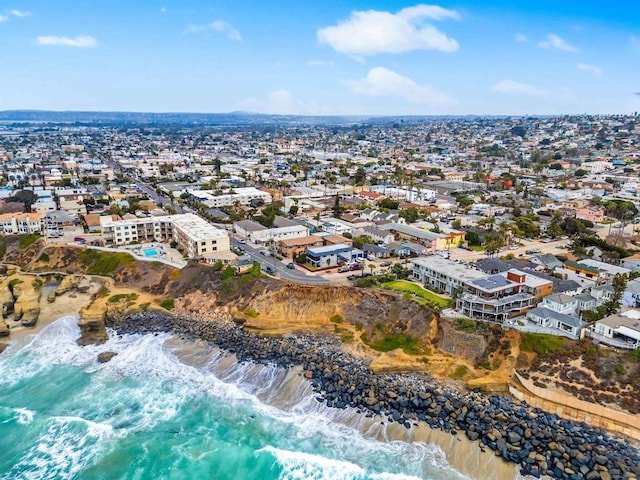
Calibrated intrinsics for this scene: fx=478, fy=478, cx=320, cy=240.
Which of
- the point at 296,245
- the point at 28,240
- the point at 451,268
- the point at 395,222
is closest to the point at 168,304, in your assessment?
the point at 296,245

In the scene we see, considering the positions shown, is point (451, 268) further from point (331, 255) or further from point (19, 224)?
point (19, 224)

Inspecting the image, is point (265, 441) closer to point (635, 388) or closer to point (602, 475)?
point (602, 475)

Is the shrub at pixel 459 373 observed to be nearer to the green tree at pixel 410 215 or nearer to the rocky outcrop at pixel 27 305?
the rocky outcrop at pixel 27 305

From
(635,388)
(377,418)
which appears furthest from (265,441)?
(635,388)

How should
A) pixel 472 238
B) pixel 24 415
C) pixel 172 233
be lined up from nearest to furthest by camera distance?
pixel 24 415 < pixel 472 238 < pixel 172 233

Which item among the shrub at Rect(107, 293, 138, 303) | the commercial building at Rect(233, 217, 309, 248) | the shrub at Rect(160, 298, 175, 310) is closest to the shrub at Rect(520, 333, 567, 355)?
the shrub at Rect(160, 298, 175, 310)

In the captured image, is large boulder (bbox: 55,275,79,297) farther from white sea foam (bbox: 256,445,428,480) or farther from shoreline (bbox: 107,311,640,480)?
white sea foam (bbox: 256,445,428,480)

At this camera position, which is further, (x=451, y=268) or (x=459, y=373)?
(x=451, y=268)
